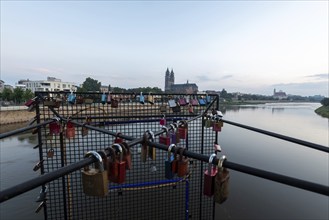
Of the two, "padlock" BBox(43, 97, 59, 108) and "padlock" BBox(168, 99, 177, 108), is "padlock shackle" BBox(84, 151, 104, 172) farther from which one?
"padlock" BBox(168, 99, 177, 108)

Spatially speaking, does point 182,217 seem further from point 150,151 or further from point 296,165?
point 296,165

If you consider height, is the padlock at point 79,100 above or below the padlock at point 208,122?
above

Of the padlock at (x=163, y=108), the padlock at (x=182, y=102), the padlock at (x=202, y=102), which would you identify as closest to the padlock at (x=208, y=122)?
the padlock at (x=202, y=102)

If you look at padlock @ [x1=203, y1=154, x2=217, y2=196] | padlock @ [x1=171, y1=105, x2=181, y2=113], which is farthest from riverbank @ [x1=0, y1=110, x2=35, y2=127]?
padlock @ [x1=203, y1=154, x2=217, y2=196]

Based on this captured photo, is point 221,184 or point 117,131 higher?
point 221,184

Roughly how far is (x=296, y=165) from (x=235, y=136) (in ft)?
25.2

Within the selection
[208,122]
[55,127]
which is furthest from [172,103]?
[55,127]

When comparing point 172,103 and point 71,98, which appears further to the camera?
point 172,103

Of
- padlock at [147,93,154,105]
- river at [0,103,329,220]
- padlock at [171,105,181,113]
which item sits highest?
padlock at [147,93,154,105]

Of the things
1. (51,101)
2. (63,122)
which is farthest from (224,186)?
(51,101)

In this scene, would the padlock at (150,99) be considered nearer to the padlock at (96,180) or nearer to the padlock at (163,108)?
the padlock at (163,108)

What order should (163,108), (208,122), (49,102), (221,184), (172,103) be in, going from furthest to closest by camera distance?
(163,108) < (172,103) < (208,122) < (49,102) < (221,184)

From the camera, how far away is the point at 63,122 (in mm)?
3250

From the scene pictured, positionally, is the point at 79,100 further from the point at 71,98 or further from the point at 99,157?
the point at 99,157
